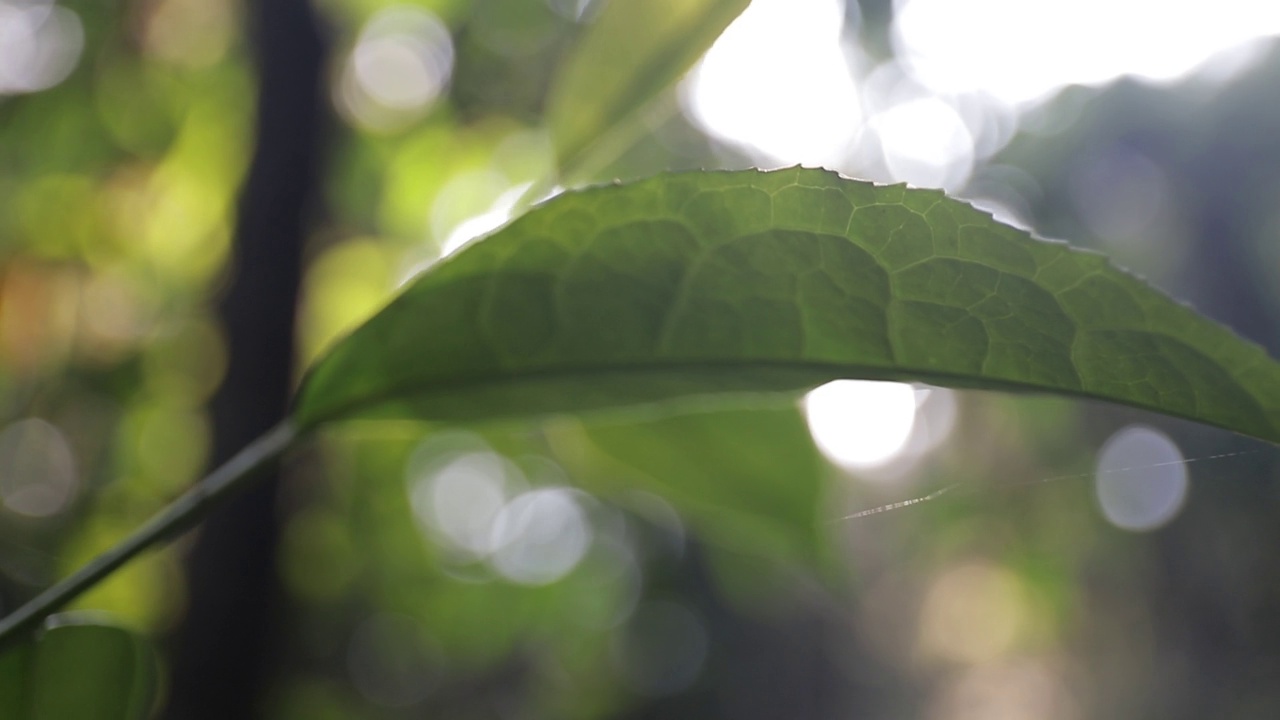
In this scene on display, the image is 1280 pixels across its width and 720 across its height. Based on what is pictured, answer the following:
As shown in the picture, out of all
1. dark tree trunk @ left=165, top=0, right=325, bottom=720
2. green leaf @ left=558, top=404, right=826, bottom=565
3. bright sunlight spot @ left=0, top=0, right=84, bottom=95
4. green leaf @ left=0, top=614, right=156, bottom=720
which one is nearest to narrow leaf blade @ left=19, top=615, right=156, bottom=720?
green leaf @ left=0, top=614, right=156, bottom=720

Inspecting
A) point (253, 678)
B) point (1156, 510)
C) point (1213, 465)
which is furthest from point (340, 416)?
point (1156, 510)

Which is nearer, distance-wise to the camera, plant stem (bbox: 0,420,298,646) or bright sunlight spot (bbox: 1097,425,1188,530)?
plant stem (bbox: 0,420,298,646)

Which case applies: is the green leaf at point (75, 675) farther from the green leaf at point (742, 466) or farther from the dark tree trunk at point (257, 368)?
the dark tree trunk at point (257, 368)

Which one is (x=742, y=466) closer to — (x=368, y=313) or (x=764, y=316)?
(x=764, y=316)

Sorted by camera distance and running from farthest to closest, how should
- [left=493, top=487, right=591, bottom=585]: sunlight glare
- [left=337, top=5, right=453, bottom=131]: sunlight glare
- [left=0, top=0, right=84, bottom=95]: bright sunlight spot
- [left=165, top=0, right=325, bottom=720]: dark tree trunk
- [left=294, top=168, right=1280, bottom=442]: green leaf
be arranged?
[left=493, top=487, right=591, bottom=585]: sunlight glare, [left=337, top=5, right=453, bottom=131]: sunlight glare, [left=0, top=0, right=84, bottom=95]: bright sunlight spot, [left=165, top=0, right=325, bottom=720]: dark tree trunk, [left=294, top=168, right=1280, bottom=442]: green leaf

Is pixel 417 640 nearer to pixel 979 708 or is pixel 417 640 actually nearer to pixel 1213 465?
pixel 979 708

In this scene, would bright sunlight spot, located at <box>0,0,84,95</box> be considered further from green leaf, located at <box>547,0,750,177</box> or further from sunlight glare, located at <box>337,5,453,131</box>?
green leaf, located at <box>547,0,750,177</box>
